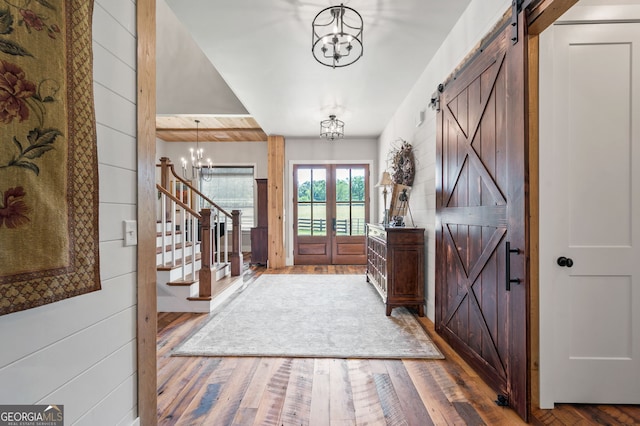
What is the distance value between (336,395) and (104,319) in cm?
140

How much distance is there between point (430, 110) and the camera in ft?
10.2

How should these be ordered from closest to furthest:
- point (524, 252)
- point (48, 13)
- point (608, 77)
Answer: point (48, 13) → point (524, 252) → point (608, 77)

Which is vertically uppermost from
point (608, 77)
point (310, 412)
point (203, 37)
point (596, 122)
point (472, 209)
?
point (203, 37)

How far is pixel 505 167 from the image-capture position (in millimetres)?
1779

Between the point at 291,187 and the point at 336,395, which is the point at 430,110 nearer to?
the point at 336,395

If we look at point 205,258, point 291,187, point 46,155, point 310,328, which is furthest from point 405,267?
point 291,187

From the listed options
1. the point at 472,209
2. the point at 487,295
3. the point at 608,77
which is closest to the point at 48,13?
the point at 472,209

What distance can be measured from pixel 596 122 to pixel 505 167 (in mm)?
570

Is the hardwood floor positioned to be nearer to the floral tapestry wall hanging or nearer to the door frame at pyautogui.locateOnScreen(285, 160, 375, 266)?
the floral tapestry wall hanging

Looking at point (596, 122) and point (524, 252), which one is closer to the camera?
point (524, 252)

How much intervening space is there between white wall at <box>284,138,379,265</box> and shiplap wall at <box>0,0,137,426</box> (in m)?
4.98

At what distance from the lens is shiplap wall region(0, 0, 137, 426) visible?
91 cm

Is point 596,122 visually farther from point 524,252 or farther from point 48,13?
point 48,13

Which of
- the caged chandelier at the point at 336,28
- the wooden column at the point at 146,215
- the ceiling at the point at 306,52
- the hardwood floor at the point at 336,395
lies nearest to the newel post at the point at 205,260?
the hardwood floor at the point at 336,395
